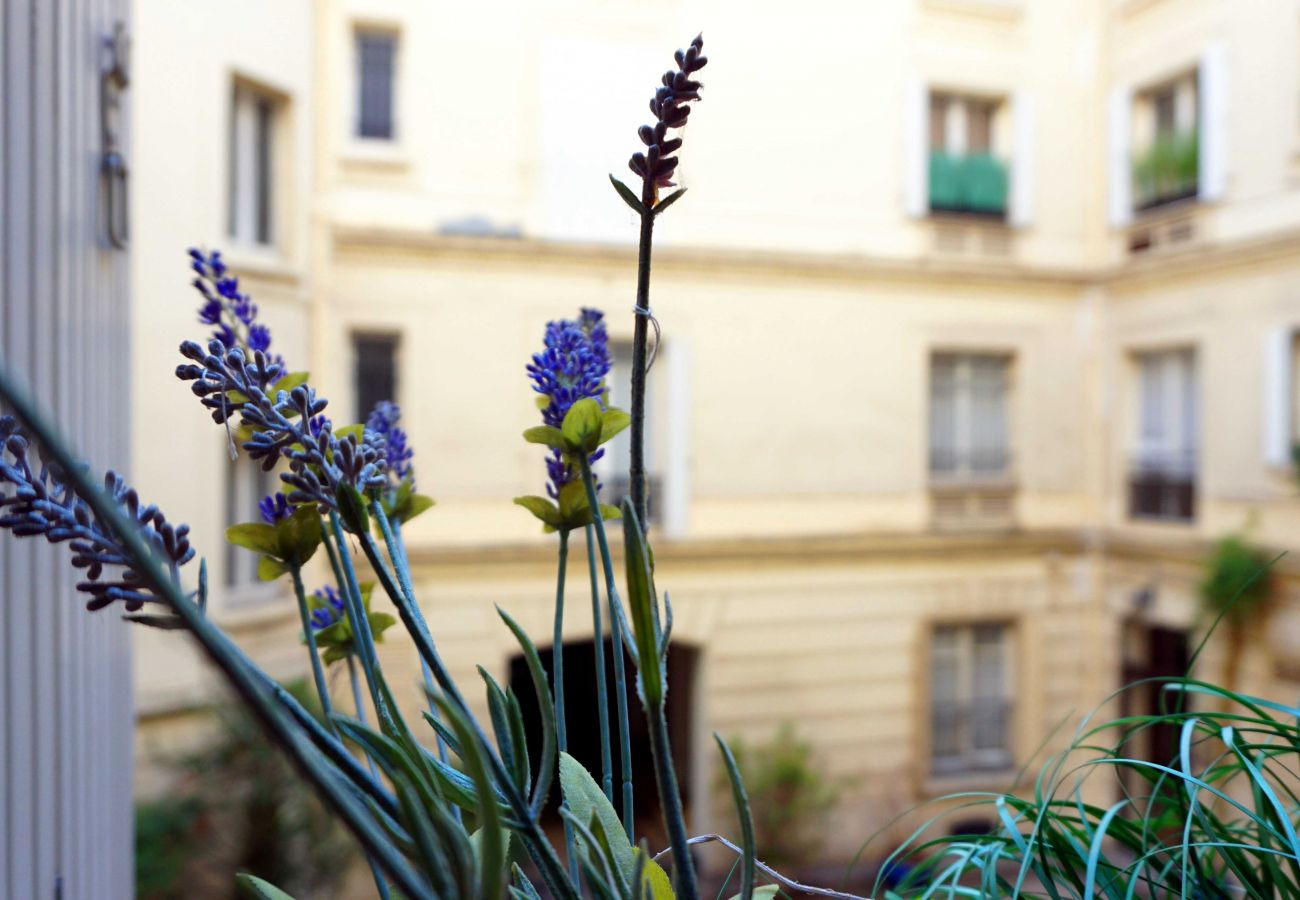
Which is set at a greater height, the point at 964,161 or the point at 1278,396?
the point at 964,161

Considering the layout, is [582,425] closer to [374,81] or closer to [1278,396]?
[374,81]

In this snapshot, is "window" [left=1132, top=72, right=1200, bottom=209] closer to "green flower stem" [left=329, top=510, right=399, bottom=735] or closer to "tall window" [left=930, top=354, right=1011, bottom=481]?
"tall window" [left=930, top=354, right=1011, bottom=481]

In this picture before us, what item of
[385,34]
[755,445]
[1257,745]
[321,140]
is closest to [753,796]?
[755,445]

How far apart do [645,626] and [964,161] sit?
4796mm

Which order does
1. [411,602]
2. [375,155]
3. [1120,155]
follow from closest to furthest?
[411,602], [375,155], [1120,155]

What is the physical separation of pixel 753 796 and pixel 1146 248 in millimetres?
2875

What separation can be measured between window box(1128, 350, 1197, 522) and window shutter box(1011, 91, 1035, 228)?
Result: 83 cm

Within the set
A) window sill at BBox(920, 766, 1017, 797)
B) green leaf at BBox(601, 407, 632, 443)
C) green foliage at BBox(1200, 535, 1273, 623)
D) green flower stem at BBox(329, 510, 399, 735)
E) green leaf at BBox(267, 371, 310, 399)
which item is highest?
green leaf at BBox(267, 371, 310, 399)

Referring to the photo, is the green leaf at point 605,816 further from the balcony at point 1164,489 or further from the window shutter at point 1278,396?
the balcony at point 1164,489

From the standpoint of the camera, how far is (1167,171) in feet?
14.7

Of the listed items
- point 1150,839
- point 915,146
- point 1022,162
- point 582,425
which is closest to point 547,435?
point 582,425

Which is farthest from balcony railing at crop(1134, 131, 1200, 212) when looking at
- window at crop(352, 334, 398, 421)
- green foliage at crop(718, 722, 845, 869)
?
window at crop(352, 334, 398, 421)

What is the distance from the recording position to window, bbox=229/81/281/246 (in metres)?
3.48

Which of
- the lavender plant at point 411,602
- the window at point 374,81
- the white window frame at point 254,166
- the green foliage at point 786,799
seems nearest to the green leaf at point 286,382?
the lavender plant at point 411,602
